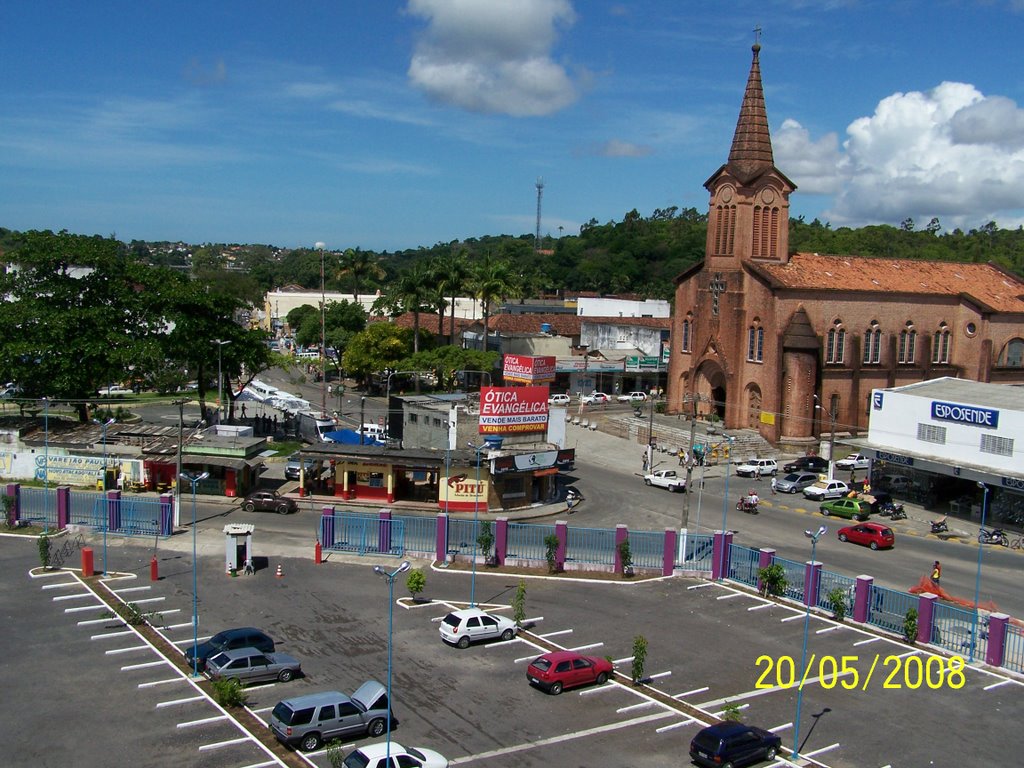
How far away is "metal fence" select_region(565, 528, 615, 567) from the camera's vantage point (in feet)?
124

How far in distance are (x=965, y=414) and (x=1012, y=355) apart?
2908 centimetres

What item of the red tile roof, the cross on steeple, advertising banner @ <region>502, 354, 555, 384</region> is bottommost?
advertising banner @ <region>502, 354, 555, 384</region>

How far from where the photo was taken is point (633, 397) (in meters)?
87.0

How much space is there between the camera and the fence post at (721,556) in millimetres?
36750

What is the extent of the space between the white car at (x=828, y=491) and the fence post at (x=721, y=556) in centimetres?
1918

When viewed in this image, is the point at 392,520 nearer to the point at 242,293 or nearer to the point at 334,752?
the point at 334,752

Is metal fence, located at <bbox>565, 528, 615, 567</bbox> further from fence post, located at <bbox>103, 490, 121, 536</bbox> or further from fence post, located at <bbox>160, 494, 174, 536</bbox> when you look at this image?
fence post, located at <bbox>103, 490, 121, 536</bbox>

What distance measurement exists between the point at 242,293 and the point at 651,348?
67258mm

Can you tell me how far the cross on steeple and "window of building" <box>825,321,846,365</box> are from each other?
27.8ft

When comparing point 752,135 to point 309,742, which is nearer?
point 309,742

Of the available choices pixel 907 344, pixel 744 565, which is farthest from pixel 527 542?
pixel 907 344

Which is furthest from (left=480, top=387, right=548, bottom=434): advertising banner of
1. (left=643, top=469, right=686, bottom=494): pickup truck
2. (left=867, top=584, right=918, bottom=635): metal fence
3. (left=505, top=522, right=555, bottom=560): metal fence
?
(left=867, top=584, right=918, bottom=635): metal fence

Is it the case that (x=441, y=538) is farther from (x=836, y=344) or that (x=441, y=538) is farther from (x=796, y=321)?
(x=836, y=344)

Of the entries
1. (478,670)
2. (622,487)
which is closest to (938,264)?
(622,487)
